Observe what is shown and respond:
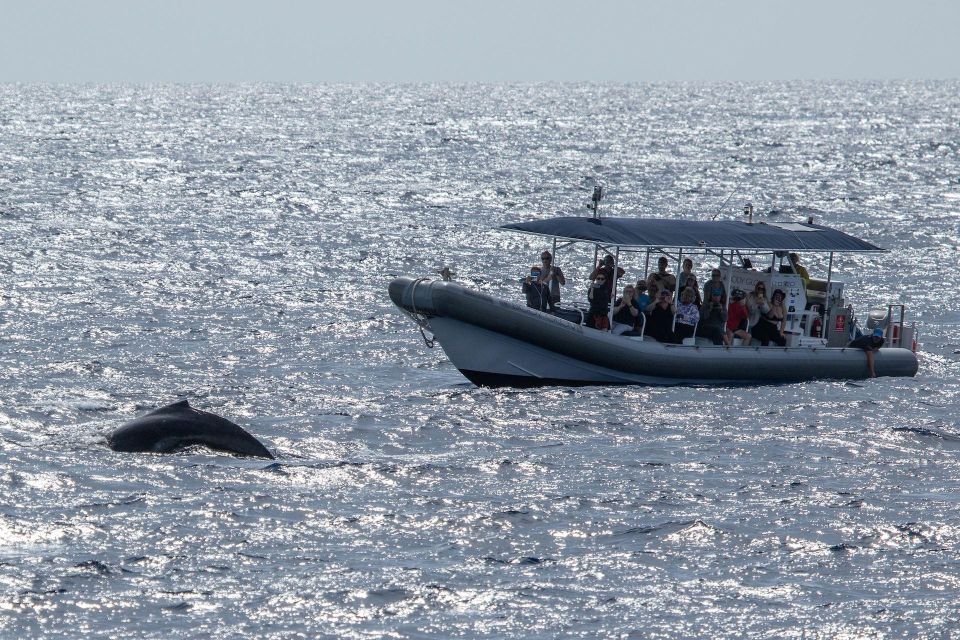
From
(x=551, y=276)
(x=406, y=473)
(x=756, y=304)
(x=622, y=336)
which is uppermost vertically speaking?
(x=551, y=276)

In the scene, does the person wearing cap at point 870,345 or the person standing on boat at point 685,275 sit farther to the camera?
the person wearing cap at point 870,345

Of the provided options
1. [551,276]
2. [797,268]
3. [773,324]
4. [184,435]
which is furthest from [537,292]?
[184,435]

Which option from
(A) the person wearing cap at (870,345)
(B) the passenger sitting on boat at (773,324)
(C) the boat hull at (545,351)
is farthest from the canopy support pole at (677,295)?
(A) the person wearing cap at (870,345)

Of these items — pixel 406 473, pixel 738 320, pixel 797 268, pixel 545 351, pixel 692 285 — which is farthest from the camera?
pixel 797 268

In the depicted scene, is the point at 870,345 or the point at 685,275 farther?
the point at 870,345

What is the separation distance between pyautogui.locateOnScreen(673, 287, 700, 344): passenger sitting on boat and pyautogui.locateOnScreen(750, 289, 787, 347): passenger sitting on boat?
41.4 inches

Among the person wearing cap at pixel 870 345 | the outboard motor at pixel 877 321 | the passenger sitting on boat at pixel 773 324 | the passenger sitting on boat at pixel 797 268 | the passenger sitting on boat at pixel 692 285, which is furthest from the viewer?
the outboard motor at pixel 877 321

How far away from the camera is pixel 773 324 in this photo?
878 inches

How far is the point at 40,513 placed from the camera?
14.0m

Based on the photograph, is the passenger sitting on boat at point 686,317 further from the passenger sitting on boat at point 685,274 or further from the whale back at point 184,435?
the whale back at point 184,435

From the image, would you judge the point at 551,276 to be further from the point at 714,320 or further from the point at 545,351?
the point at 714,320

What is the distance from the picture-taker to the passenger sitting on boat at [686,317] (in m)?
21.6

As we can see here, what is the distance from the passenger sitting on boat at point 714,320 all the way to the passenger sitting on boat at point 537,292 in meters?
2.12

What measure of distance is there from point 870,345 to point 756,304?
2.04 m
